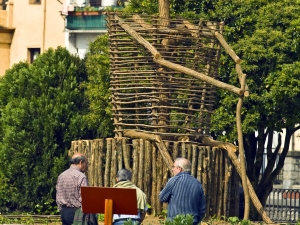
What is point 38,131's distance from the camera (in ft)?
76.8

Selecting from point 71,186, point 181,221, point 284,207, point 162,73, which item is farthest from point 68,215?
point 284,207

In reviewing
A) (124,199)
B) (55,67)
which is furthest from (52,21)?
(124,199)

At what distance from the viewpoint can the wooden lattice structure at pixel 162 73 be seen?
18672mm

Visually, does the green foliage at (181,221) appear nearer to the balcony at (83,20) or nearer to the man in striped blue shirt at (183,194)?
the man in striped blue shirt at (183,194)

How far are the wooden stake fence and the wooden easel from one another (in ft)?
19.9

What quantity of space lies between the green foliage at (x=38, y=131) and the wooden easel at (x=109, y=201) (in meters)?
10.1

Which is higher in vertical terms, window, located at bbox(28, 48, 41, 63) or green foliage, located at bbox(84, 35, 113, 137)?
window, located at bbox(28, 48, 41, 63)

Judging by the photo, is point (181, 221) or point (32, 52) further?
point (32, 52)

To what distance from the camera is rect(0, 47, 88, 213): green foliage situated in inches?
906

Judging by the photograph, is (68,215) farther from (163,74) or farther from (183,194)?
(163,74)

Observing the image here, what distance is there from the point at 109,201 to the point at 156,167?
6.49 meters

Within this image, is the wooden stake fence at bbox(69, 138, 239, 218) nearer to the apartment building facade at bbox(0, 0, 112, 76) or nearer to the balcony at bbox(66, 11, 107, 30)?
the balcony at bbox(66, 11, 107, 30)

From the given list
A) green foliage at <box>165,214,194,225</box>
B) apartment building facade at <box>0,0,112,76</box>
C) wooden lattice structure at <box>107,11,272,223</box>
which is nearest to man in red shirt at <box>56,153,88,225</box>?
green foliage at <box>165,214,194,225</box>

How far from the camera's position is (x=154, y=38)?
18.7 meters
